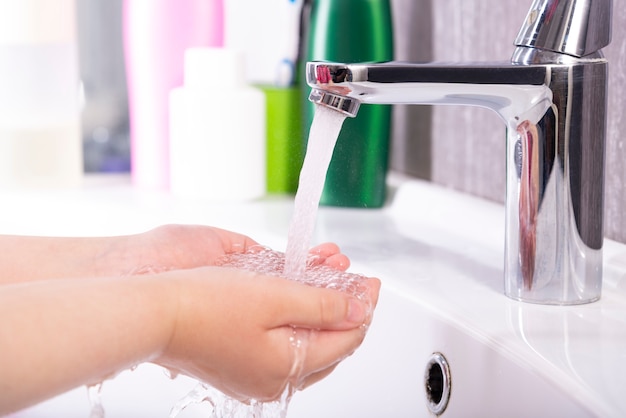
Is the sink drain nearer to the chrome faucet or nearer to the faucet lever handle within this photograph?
the chrome faucet

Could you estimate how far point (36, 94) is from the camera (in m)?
0.85

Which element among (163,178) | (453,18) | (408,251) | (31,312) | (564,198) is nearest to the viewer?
→ (31,312)

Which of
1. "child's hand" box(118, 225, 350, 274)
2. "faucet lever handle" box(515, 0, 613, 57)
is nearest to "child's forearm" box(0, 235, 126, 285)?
"child's hand" box(118, 225, 350, 274)

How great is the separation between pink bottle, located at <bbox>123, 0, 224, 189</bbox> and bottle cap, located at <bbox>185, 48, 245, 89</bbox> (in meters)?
0.06

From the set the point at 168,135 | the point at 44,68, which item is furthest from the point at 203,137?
the point at 44,68

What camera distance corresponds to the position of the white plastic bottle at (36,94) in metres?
0.83

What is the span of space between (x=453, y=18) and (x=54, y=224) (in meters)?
0.37

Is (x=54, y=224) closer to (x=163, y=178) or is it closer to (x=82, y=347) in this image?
(x=163, y=178)

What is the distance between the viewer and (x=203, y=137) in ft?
2.57

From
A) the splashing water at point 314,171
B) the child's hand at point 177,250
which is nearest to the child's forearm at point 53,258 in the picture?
the child's hand at point 177,250

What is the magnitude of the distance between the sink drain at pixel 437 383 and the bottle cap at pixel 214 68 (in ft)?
1.18

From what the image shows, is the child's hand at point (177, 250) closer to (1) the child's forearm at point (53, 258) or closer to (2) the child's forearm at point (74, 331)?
(1) the child's forearm at point (53, 258)

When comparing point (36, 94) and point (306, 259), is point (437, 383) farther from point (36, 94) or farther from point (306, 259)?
point (36, 94)

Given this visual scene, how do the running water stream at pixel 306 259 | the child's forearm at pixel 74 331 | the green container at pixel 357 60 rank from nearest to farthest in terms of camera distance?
the child's forearm at pixel 74 331 < the running water stream at pixel 306 259 < the green container at pixel 357 60
